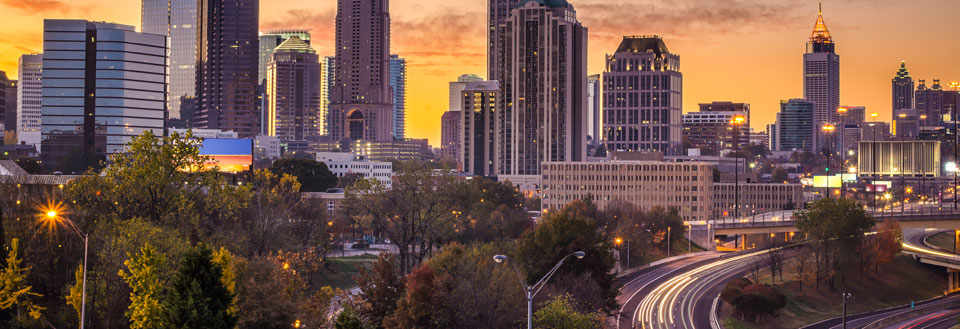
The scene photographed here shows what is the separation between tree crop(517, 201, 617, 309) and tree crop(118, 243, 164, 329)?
36607 mm

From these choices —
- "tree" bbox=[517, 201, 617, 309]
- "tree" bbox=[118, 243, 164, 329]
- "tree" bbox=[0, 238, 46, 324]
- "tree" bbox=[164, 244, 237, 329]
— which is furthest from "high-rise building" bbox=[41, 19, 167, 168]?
"tree" bbox=[164, 244, 237, 329]

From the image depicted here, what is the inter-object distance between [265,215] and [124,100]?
122318 mm

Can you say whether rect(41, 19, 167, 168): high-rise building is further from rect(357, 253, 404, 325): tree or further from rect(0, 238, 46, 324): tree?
rect(0, 238, 46, 324): tree

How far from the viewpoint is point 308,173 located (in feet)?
636

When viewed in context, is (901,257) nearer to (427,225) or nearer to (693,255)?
(693,255)

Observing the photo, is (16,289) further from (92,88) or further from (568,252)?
(92,88)

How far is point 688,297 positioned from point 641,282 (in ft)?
32.0

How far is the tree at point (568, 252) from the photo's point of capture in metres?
79.2

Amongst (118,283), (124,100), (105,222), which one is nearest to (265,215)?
(105,222)

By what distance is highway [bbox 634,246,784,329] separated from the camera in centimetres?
8599

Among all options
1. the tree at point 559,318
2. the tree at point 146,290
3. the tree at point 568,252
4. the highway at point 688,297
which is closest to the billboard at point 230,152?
the highway at point 688,297

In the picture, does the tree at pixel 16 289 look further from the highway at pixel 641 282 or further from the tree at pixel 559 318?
the highway at pixel 641 282

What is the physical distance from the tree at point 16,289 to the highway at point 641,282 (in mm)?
42364

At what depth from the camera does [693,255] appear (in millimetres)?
136125
